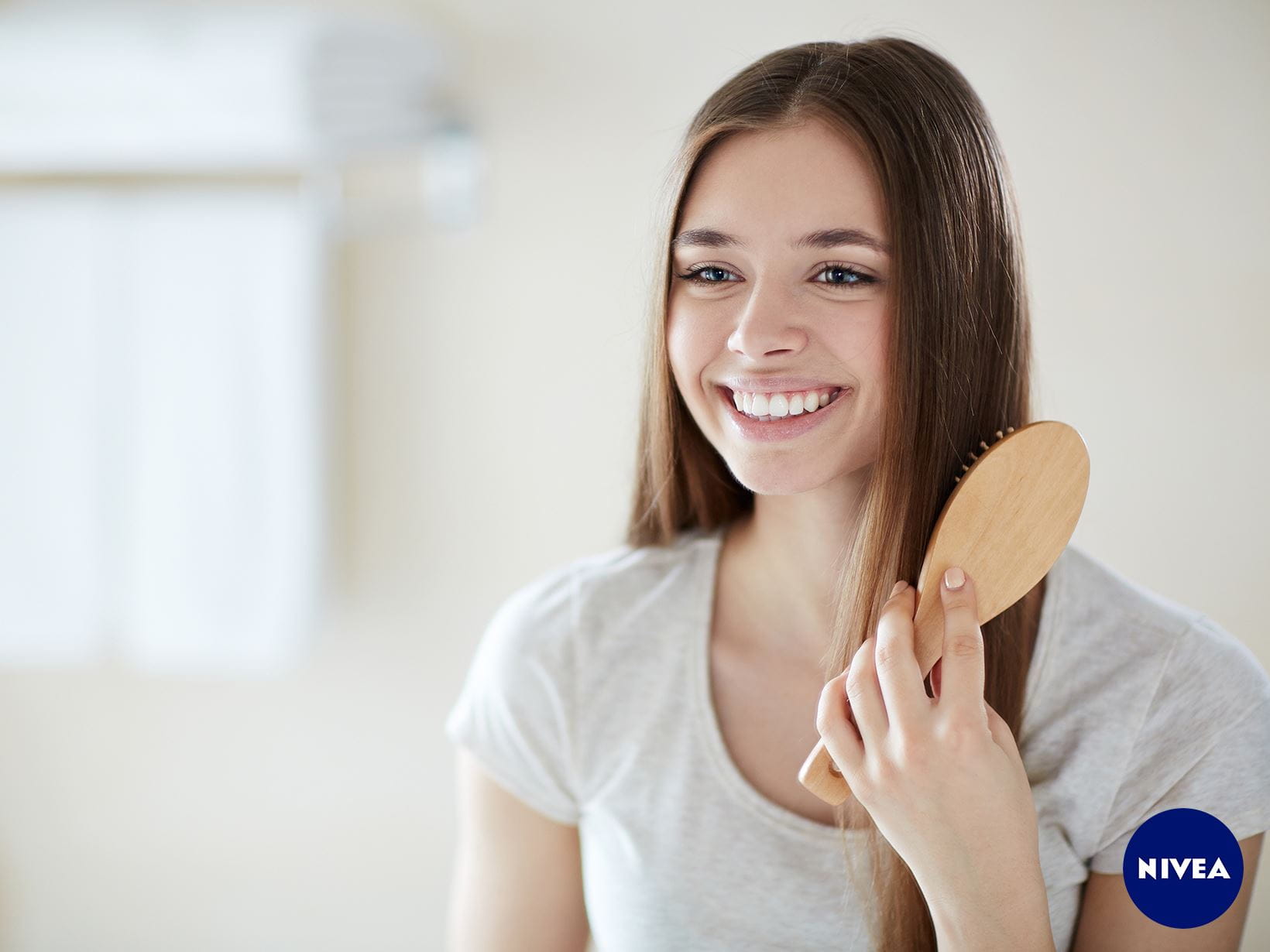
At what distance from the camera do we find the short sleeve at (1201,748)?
74 cm

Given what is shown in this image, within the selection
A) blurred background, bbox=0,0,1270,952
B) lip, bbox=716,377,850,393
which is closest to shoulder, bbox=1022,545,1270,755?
lip, bbox=716,377,850,393

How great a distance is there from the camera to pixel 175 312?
1489 mm

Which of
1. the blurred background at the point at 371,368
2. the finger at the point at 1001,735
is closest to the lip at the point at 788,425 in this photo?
the finger at the point at 1001,735

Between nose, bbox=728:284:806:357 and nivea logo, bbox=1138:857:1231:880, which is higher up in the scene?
nose, bbox=728:284:806:357

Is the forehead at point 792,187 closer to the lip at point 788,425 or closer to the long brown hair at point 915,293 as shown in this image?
the long brown hair at point 915,293

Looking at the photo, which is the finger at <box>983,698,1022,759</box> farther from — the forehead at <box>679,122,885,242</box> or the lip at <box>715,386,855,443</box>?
the forehead at <box>679,122,885,242</box>

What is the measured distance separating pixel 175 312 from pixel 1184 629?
1.30 m

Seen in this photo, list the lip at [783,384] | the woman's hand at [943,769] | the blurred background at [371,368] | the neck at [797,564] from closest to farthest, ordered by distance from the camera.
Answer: the woman's hand at [943,769] < the lip at [783,384] < the neck at [797,564] < the blurred background at [371,368]

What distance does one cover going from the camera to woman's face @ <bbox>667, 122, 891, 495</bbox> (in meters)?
0.69

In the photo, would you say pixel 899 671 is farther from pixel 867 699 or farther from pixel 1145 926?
pixel 1145 926

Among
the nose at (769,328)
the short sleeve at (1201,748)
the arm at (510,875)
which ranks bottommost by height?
the arm at (510,875)

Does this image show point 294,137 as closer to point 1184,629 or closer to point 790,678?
point 790,678

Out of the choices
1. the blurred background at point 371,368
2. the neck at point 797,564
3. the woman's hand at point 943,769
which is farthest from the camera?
the blurred background at point 371,368

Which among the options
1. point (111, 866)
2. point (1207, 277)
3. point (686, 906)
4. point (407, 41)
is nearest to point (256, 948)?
point (111, 866)
